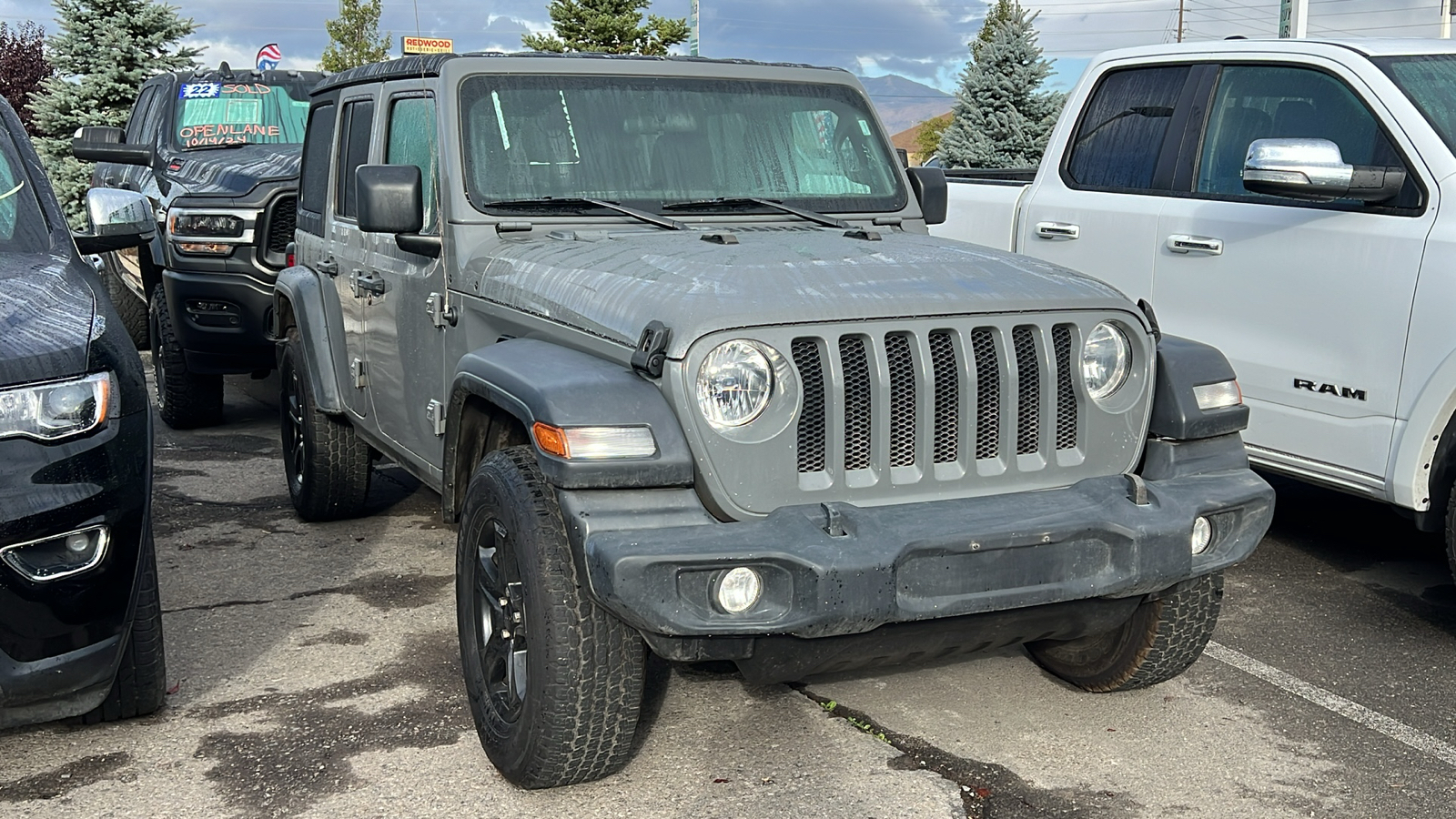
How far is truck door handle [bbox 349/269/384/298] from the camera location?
204 inches

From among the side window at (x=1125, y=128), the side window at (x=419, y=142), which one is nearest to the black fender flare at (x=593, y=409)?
the side window at (x=419, y=142)

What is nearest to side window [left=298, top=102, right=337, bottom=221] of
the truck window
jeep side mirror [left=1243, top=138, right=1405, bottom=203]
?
the truck window

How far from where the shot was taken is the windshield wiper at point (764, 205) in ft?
15.2

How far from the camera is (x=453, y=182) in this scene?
4508 mm

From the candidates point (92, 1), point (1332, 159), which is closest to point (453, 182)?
point (1332, 159)

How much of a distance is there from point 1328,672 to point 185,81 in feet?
29.6

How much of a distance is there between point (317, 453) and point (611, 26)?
30.2 meters

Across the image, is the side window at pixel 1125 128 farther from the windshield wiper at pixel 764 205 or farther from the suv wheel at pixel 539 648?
the suv wheel at pixel 539 648

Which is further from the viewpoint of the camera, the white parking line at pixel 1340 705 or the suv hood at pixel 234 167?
the suv hood at pixel 234 167

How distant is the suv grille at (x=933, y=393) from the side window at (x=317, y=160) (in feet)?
10.6

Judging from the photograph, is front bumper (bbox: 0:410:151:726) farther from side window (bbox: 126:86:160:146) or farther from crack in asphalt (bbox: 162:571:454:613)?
side window (bbox: 126:86:160:146)

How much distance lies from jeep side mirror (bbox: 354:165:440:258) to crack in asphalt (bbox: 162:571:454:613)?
144 cm

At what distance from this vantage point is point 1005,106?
20.1 meters

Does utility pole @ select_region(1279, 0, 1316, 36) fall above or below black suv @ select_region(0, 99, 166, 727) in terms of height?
above
